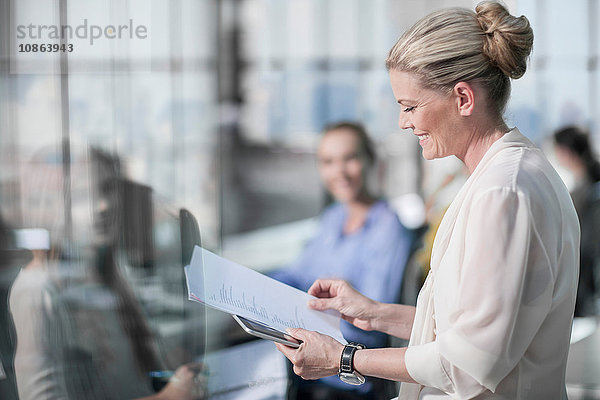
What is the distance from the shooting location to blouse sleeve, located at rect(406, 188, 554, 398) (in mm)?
863

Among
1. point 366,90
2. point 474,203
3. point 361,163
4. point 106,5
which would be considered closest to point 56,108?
point 106,5

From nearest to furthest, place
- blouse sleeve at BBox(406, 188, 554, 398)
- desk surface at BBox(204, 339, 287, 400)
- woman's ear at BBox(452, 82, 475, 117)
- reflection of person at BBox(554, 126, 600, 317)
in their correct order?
blouse sleeve at BBox(406, 188, 554, 398)
woman's ear at BBox(452, 82, 475, 117)
desk surface at BBox(204, 339, 287, 400)
reflection of person at BBox(554, 126, 600, 317)

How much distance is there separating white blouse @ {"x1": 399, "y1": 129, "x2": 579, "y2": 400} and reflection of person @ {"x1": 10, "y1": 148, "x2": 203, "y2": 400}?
856 mm

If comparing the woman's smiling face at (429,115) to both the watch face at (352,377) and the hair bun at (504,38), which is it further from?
the watch face at (352,377)

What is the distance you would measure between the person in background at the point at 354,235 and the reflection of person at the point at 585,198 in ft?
2.36

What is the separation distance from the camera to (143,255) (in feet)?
5.27

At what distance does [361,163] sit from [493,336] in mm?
2091

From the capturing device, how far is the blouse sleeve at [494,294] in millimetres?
863

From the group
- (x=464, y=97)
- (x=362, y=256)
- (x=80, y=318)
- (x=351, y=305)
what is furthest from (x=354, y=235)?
(x=464, y=97)

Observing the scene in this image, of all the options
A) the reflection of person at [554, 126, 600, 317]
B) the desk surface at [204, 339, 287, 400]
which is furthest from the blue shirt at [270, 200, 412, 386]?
the reflection of person at [554, 126, 600, 317]

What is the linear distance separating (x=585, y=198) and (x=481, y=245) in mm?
2172

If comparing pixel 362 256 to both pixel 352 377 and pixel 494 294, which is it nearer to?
pixel 352 377

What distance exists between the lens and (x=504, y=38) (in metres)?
0.94

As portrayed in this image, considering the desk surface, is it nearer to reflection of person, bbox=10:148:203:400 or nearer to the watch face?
reflection of person, bbox=10:148:203:400
